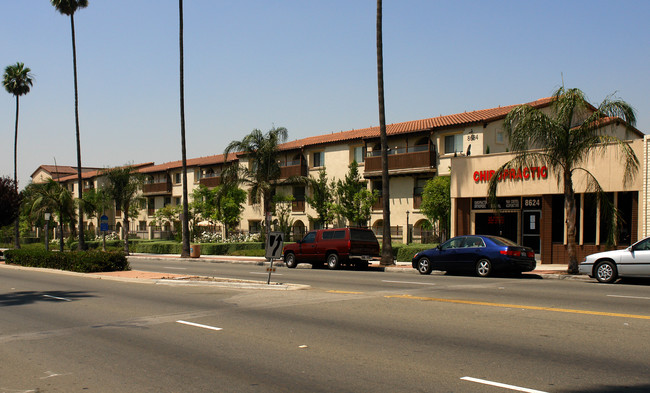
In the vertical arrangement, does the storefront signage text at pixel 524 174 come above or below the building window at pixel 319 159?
below

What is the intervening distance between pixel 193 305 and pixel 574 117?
52.4 feet

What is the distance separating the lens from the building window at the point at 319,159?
48.4 metres

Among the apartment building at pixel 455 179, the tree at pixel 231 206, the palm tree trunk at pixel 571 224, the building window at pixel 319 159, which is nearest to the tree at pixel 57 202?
the tree at pixel 231 206

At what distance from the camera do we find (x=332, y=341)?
884cm

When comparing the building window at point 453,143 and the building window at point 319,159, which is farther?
the building window at point 319,159

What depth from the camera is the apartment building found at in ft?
79.7

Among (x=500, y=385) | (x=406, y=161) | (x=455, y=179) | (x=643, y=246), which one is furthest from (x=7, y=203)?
(x=500, y=385)

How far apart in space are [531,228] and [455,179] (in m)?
4.28

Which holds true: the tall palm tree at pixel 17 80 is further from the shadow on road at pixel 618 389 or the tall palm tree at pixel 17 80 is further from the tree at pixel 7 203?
the shadow on road at pixel 618 389

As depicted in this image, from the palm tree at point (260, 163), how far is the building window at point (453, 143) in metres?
12.0

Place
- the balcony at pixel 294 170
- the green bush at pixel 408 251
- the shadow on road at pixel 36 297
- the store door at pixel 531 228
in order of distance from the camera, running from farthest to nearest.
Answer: the balcony at pixel 294 170, the green bush at pixel 408 251, the store door at pixel 531 228, the shadow on road at pixel 36 297

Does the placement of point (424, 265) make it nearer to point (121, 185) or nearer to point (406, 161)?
point (406, 161)

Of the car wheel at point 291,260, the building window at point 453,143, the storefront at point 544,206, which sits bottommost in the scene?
the car wheel at point 291,260

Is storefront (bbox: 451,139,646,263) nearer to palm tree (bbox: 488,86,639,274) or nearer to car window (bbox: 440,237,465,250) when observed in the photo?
palm tree (bbox: 488,86,639,274)
